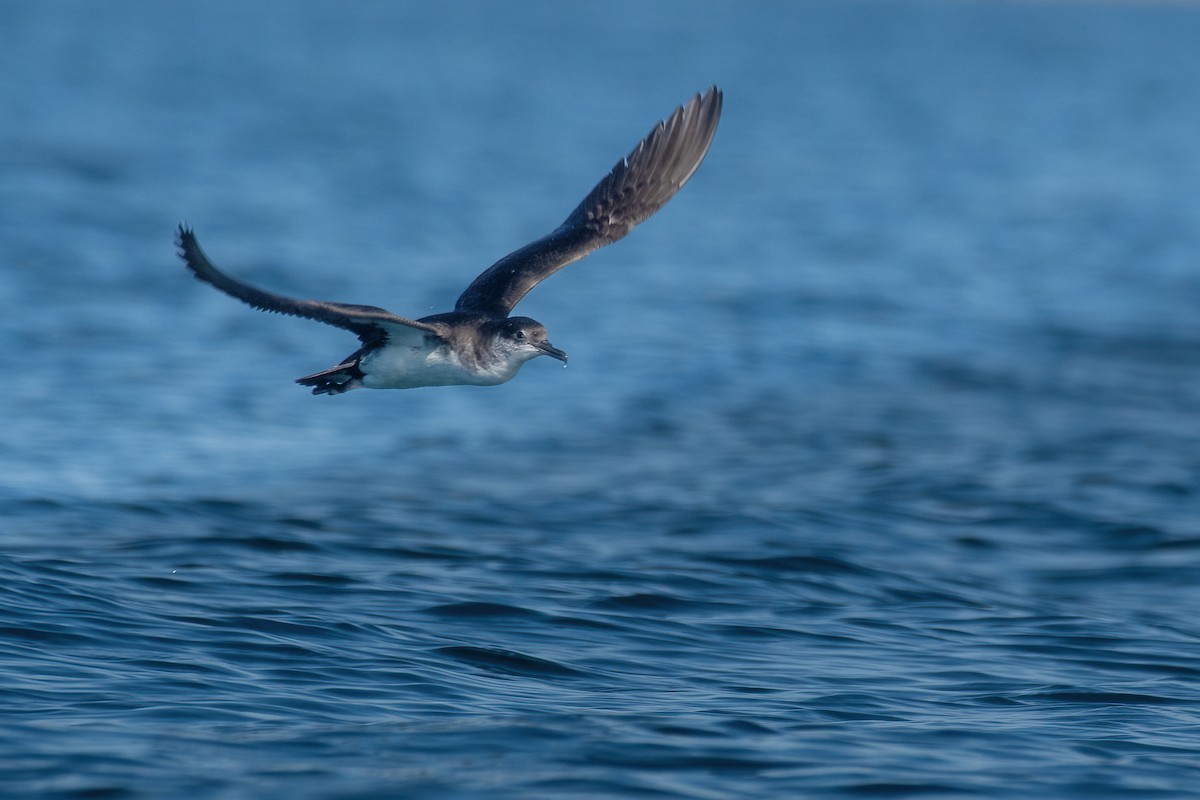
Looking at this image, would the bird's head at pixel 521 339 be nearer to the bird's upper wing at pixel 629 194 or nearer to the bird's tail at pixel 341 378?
the bird's tail at pixel 341 378

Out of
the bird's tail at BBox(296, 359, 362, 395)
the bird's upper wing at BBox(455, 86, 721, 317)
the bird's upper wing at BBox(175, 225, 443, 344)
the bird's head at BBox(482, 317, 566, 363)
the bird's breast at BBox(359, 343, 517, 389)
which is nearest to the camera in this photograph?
the bird's upper wing at BBox(175, 225, 443, 344)

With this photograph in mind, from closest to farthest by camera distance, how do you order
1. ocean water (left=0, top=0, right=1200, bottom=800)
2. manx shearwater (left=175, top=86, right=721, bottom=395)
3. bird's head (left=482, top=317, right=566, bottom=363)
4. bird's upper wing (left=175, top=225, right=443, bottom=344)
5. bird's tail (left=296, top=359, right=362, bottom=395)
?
bird's upper wing (left=175, top=225, right=443, bottom=344)
manx shearwater (left=175, top=86, right=721, bottom=395)
ocean water (left=0, top=0, right=1200, bottom=800)
bird's tail (left=296, top=359, right=362, bottom=395)
bird's head (left=482, top=317, right=566, bottom=363)

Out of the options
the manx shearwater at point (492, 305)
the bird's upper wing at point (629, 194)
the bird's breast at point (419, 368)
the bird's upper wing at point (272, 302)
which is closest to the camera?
the bird's upper wing at point (272, 302)

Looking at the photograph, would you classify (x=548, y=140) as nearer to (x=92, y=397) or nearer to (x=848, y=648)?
(x=92, y=397)

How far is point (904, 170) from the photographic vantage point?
3988 cm

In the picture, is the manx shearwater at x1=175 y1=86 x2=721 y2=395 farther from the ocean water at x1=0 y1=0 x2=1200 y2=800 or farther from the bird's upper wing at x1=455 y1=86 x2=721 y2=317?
the ocean water at x1=0 y1=0 x2=1200 y2=800

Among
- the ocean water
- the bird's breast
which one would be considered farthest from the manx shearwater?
the ocean water

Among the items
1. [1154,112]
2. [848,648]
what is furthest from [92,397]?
[1154,112]

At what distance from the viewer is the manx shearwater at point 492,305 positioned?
737cm

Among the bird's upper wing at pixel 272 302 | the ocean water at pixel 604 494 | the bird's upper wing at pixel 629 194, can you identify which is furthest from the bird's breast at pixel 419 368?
the ocean water at pixel 604 494

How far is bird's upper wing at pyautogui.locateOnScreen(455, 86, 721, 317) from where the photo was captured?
9.94 metres

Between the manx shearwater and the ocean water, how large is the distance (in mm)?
1508

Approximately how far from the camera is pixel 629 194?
10367 millimetres

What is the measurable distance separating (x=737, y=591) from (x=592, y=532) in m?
1.82
